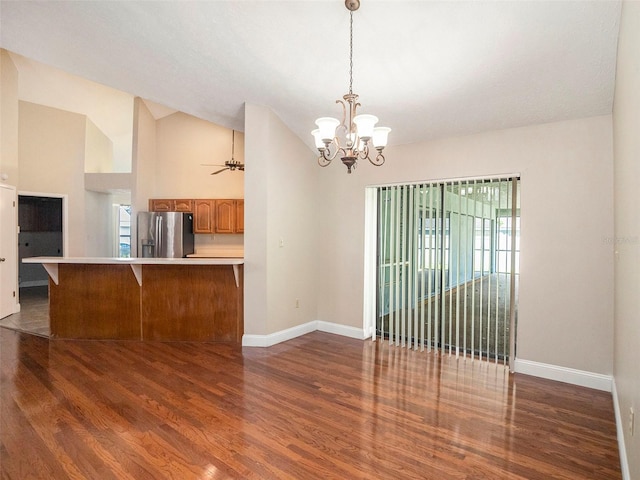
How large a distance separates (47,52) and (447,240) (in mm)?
4772

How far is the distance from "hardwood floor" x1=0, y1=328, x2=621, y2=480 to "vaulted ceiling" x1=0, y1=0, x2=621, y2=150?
103 inches

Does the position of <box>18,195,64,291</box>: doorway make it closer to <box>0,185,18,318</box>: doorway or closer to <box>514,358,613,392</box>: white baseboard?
<box>0,185,18,318</box>: doorway

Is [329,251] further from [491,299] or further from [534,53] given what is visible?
[534,53]

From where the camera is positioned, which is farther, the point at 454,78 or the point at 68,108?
the point at 68,108

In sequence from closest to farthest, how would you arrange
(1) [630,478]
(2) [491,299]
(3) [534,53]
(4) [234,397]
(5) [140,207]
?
(1) [630,478]
(3) [534,53]
(4) [234,397]
(2) [491,299]
(5) [140,207]

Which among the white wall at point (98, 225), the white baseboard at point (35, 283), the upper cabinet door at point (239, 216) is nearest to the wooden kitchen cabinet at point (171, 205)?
the upper cabinet door at point (239, 216)

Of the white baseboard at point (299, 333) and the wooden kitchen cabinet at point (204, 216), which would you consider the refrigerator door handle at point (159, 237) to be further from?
the white baseboard at point (299, 333)

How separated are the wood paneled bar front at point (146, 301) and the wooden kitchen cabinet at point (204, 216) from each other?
A: 247cm

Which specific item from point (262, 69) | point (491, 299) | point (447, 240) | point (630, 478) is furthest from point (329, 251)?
point (630, 478)

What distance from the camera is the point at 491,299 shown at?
379 cm

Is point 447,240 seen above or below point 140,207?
below

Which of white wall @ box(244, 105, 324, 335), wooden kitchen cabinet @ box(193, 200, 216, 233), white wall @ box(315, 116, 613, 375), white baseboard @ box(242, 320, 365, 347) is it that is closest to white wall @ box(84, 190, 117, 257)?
wooden kitchen cabinet @ box(193, 200, 216, 233)

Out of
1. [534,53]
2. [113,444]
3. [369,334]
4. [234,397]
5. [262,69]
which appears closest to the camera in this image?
[113,444]

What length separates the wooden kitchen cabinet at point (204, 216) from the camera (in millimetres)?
6781
